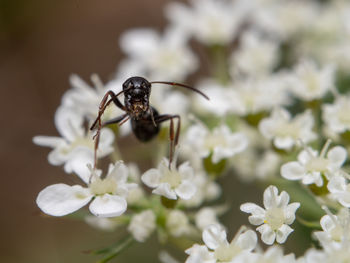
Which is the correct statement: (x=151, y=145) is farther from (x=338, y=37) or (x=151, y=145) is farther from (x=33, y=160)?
(x=33, y=160)

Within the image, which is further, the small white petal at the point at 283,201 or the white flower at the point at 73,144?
the white flower at the point at 73,144

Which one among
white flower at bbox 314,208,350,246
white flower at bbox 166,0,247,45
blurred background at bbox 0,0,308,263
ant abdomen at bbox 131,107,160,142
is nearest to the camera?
white flower at bbox 314,208,350,246

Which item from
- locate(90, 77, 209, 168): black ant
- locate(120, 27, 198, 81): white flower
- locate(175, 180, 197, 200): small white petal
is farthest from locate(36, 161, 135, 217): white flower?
locate(120, 27, 198, 81): white flower

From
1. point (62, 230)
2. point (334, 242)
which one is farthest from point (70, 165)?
point (62, 230)

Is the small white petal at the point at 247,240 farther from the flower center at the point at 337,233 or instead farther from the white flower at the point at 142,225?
the white flower at the point at 142,225

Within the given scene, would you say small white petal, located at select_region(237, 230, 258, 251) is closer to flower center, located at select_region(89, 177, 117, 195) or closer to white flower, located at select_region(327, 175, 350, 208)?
white flower, located at select_region(327, 175, 350, 208)

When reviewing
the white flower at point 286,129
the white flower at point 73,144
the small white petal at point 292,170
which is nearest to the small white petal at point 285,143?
the white flower at point 286,129
